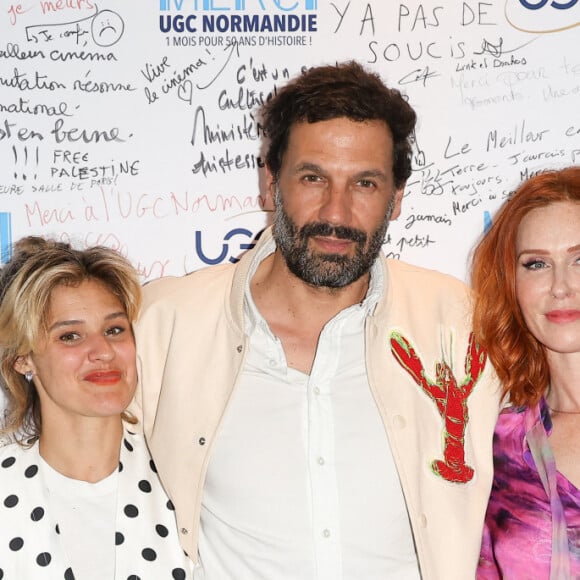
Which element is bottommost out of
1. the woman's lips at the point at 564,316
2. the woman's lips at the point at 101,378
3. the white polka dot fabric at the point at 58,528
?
the white polka dot fabric at the point at 58,528

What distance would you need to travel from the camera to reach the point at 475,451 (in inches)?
93.3

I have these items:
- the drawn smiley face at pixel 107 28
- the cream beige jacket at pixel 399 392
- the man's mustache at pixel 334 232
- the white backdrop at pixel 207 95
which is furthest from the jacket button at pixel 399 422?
the drawn smiley face at pixel 107 28

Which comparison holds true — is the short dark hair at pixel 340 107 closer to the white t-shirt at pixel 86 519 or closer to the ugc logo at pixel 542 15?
the ugc logo at pixel 542 15

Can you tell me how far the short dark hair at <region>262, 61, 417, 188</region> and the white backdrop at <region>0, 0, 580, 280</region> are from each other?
37cm

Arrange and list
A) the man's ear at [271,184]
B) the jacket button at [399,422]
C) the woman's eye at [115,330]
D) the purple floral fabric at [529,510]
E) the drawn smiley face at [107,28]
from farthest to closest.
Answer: the drawn smiley face at [107,28], the man's ear at [271,184], the woman's eye at [115,330], the jacket button at [399,422], the purple floral fabric at [529,510]

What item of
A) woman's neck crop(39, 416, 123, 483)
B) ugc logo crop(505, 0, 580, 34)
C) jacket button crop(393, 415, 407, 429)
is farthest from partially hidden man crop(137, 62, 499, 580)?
ugc logo crop(505, 0, 580, 34)

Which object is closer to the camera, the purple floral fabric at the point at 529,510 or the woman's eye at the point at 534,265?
the purple floral fabric at the point at 529,510

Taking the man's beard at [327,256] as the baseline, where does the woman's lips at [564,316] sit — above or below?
below

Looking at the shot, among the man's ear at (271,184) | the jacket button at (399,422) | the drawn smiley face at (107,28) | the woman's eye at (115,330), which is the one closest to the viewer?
the jacket button at (399,422)

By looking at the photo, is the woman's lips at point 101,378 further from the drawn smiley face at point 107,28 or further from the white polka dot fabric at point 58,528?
the drawn smiley face at point 107,28

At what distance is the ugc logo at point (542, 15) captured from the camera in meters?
2.96

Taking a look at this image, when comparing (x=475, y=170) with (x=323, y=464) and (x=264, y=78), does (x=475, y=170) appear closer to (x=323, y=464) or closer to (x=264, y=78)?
(x=264, y=78)

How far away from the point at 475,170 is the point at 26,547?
188 centimetres

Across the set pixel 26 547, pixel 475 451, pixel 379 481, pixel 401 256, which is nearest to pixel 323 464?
pixel 379 481
